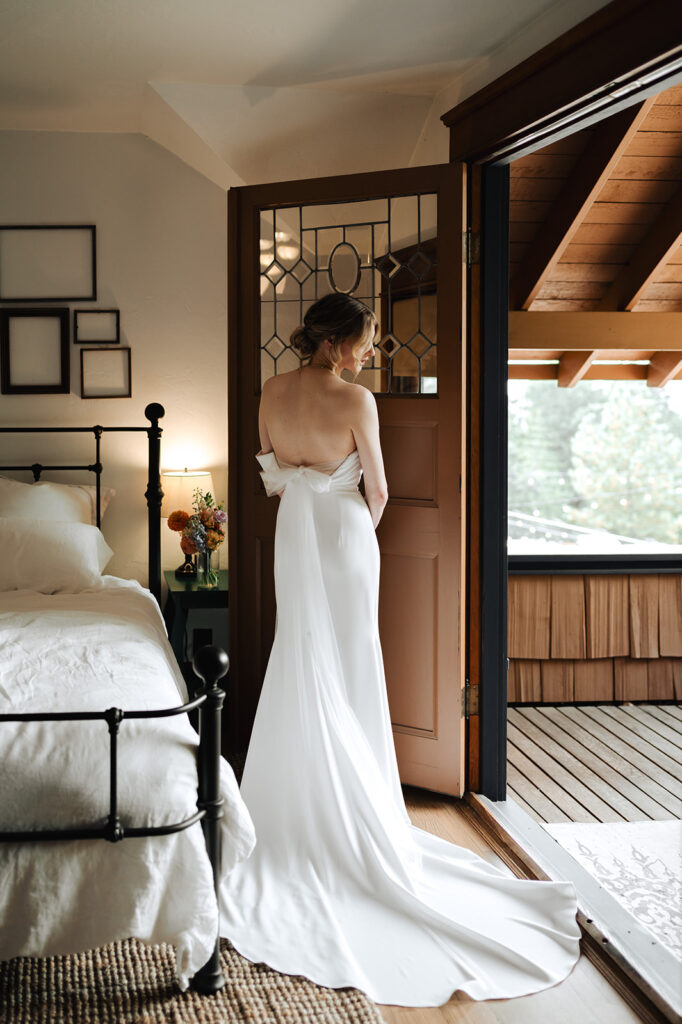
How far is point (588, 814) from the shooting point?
3.28 metres

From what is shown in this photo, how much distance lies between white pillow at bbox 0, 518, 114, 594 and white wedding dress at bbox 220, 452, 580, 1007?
100 centimetres

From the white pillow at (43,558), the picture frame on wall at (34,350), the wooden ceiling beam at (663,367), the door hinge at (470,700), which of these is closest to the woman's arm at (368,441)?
the door hinge at (470,700)

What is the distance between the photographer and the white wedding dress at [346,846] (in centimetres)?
221

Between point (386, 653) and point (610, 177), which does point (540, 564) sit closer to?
point (386, 653)

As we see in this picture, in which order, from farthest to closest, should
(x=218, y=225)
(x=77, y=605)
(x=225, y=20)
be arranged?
(x=218, y=225), (x=77, y=605), (x=225, y=20)

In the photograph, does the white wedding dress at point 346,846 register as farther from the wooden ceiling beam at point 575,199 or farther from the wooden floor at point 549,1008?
the wooden ceiling beam at point 575,199

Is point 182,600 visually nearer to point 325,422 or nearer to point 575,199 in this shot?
point 325,422

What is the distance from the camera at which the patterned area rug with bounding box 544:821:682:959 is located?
2.58 metres

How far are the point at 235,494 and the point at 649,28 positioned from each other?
214 cm

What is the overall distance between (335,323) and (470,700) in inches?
57.2

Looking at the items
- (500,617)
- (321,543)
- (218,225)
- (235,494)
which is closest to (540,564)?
(500,617)

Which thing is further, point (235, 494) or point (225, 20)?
point (235, 494)

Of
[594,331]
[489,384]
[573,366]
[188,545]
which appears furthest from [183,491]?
[573,366]

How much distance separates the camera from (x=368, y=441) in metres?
2.81
